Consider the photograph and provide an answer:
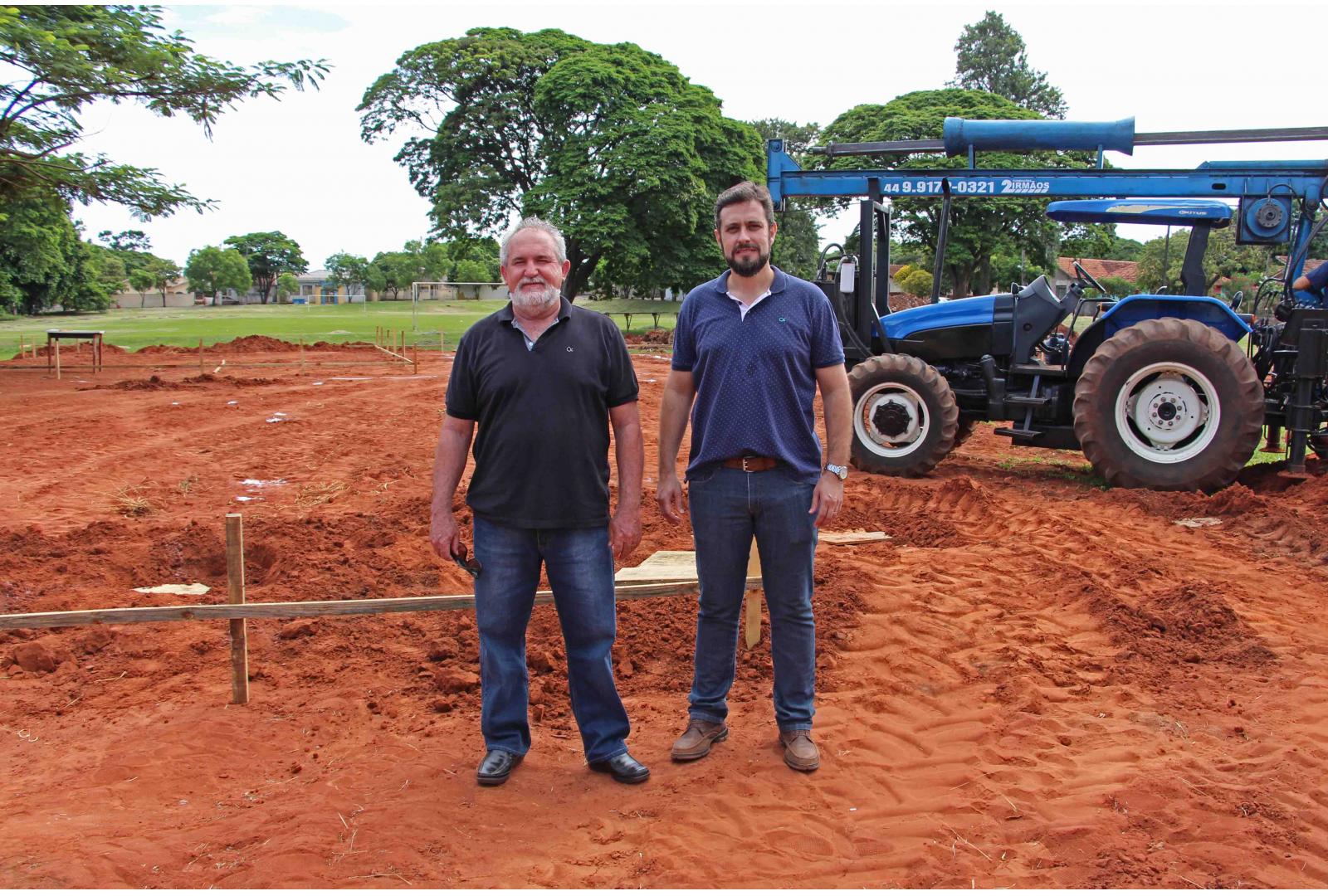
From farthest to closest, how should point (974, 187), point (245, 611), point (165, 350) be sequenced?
1. point (165, 350)
2. point (974, 187)
3. point (245, 611)

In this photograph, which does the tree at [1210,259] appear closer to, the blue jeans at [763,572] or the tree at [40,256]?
the blue jeans at [763,572]

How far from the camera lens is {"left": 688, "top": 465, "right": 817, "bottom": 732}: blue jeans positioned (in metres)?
3.60

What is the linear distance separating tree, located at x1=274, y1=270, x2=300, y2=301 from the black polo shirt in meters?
92.2

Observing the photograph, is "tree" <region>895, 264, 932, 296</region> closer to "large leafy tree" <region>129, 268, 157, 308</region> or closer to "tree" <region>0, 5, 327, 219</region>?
"tree" <region>0, 5, 327, 219</region>

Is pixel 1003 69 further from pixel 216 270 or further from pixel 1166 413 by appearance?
pixel 216 270

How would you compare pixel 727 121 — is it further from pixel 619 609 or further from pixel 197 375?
pixel 619 609

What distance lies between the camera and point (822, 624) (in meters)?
5.22

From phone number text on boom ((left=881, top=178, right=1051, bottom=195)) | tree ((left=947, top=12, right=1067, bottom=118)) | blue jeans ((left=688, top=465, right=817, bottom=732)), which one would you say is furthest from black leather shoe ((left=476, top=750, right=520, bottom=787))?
tree ((left=947, top=12, right=1067, bottom=118))

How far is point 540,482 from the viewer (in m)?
3.53

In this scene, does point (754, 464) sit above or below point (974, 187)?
below

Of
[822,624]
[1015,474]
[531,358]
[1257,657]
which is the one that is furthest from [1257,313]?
[531,358]

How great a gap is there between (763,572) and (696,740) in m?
0.72

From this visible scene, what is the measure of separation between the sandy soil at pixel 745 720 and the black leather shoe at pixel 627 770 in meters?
0.07

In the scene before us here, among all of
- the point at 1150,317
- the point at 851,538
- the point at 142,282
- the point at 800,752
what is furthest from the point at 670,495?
the point at 142,282
